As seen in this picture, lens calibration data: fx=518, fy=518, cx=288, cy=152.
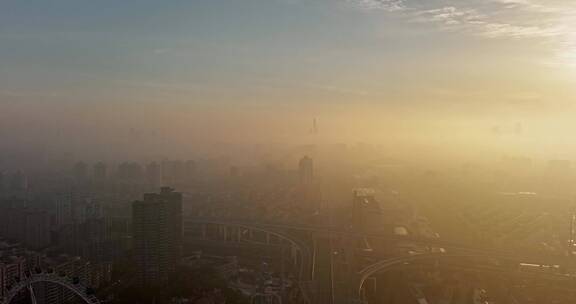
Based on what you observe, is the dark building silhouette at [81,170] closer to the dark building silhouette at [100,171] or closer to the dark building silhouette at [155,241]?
the dark building silhouette at [100,171]

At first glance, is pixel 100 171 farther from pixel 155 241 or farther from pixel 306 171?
pixel 155 241

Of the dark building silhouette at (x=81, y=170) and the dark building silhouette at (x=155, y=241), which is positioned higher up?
the dark building silhouette at (x=81, y=170)

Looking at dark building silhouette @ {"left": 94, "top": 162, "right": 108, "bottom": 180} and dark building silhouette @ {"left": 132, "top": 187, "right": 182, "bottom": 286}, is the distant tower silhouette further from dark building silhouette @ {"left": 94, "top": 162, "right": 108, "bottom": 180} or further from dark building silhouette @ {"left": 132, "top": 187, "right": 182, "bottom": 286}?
dark building silhouette @ {"left": 94, "top": 162, "right": 108, "bottom": 180}

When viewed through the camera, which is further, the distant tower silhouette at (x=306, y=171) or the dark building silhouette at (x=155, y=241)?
the distant tower silhouette at (x=306, y=171)

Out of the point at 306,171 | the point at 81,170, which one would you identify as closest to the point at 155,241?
the point at 306,171

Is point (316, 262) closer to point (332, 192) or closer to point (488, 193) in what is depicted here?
point (332, 192)

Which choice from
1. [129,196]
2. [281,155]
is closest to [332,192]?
[281,155]

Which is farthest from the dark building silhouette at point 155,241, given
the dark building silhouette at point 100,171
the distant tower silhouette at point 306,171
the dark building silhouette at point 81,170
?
the dark building silhouette at point 81,170
